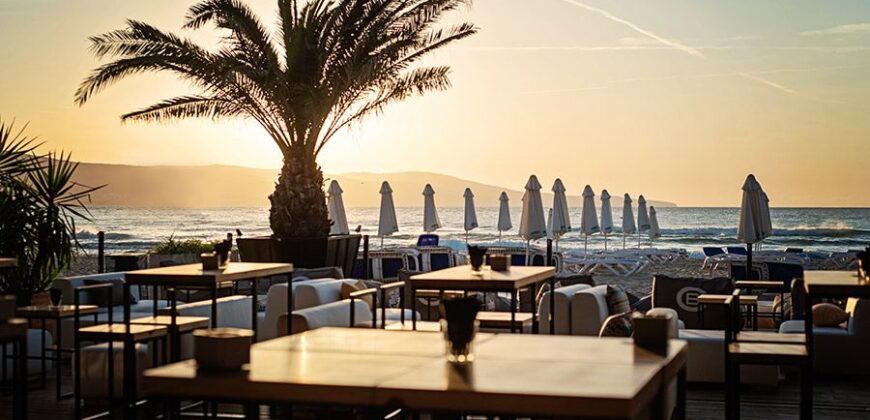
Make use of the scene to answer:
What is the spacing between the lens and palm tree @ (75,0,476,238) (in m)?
13.6

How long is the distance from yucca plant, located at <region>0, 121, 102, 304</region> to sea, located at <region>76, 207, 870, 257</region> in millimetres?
26620

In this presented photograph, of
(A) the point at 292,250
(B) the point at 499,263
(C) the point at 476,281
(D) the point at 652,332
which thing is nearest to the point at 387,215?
(A) the point at 292,250

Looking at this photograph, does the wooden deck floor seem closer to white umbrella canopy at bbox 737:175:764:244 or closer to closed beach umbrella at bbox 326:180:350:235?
white umbrella canopy at bbox 737:175:764:244

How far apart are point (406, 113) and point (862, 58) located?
11.8 m

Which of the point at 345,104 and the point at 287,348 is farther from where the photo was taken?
the point at 345,104

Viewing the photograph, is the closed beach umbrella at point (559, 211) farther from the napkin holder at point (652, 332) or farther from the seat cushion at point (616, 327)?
the napkin holder at point (652, 332)

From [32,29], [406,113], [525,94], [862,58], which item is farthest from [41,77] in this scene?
[862,58]

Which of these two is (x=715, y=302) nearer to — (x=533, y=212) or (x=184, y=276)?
(x=184, y=276)

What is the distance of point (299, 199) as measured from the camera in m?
14.6

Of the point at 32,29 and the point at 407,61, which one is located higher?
the point at 32,29

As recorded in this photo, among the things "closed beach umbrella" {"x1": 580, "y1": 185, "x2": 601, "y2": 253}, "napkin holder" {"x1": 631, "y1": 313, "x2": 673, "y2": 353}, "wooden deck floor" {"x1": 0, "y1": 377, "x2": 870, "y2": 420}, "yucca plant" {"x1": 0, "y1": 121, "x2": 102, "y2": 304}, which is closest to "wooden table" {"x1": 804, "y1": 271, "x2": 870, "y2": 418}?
"wooden deck floor" {"x1": 0, "y1": 377, "x2": 870, "y2": 420}

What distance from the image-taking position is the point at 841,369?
8727 mm

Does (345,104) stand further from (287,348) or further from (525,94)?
(525,94)

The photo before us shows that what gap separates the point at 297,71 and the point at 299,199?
176 cm
